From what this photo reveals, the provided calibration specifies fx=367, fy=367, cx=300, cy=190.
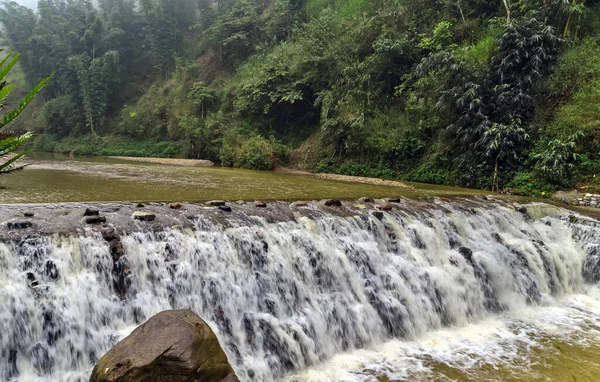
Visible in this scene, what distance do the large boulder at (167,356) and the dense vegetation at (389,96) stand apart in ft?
36.1

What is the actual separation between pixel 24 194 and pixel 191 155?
50.2ft

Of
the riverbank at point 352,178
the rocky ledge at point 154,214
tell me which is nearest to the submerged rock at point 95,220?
the rocky ledge at point 154,214

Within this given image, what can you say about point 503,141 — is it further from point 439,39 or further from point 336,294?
point 336,294

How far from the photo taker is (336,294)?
563 cm

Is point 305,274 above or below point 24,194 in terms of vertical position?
below

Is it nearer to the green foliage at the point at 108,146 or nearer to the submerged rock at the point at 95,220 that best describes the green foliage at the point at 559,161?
the submerged rock at the point at 95,220

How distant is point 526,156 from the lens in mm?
11602

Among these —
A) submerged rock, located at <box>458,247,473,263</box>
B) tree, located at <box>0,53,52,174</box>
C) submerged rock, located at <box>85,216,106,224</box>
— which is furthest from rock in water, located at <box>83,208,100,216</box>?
submerged rock, located at <box>458,247,473,263</box>

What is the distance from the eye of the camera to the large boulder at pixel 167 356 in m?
2.89

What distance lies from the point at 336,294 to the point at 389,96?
13199mm

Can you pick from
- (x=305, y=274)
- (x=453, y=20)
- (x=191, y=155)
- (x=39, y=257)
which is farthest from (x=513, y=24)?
(x=191, y=155)

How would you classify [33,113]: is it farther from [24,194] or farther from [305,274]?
[305,274]

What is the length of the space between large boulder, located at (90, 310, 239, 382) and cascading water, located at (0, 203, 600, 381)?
1197mm

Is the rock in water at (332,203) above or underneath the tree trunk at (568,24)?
underneath
